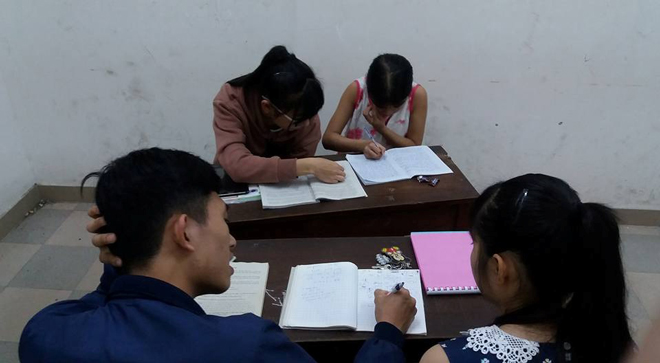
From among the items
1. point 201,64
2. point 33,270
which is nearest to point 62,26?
point 201,64

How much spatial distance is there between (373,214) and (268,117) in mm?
563

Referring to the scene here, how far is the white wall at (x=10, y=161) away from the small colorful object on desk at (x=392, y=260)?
2239 mm

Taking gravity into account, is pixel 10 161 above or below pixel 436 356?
below

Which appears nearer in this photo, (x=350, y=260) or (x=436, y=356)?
(x=436, y=356)

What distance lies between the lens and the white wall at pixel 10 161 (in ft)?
8.18

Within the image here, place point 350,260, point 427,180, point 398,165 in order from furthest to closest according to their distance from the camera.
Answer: point 398,165
point 427,180
point 350,260

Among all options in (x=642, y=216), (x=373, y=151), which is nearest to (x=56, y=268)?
(x=373, y=151)

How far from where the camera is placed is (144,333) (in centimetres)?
64

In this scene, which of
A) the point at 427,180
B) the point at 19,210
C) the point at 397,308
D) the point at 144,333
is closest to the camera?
the point at 144,333

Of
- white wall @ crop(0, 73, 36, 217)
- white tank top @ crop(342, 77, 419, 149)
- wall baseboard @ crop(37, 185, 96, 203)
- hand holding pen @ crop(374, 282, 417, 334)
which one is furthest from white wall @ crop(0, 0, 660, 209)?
hand holding pen @ crop(374, 282, 417, 334)

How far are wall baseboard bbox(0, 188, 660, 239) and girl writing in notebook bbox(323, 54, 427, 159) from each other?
1.41 metres

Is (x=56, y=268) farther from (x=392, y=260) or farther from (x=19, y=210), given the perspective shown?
(x=392, y=260)

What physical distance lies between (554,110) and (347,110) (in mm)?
1169

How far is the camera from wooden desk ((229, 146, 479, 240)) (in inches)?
57.9
